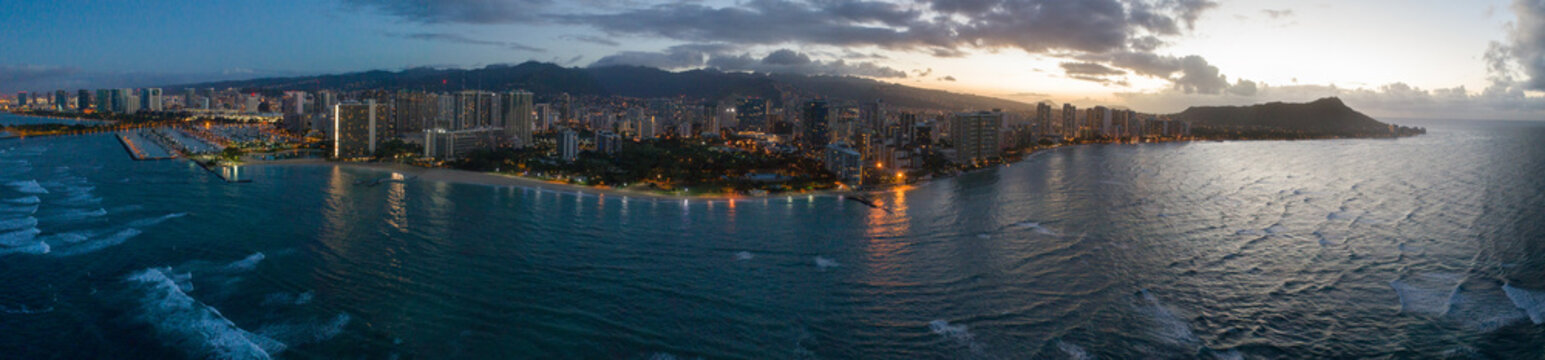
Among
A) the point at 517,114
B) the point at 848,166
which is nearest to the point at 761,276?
the point at 848,166

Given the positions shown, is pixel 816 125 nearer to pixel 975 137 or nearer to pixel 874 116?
pixel 975 137

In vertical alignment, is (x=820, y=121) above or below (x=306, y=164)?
above

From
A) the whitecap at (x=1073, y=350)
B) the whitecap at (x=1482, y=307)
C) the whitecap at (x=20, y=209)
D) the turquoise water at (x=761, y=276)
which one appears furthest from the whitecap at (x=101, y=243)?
the whitecap at (x=1482, y=307)

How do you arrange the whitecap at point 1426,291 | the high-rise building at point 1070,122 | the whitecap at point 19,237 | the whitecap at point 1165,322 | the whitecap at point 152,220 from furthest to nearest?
the high-rise building at point 1070,122, the whitecap at point 152,220, the whitecap at point 19,237, the whitecap at point 1426,291, the whitecap at point 1165,322

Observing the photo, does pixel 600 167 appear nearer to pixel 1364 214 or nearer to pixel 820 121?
pixel 820 121

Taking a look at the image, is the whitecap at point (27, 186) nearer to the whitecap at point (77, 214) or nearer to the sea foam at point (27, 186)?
the sea foam at point (27, 186)

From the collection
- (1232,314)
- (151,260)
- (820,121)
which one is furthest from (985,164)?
(151,260)
